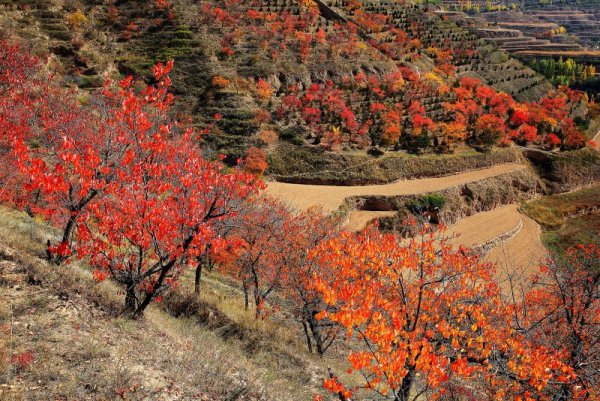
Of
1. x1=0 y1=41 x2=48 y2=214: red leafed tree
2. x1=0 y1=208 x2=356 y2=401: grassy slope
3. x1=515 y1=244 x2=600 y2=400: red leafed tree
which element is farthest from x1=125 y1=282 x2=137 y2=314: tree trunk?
x1=515 y1=244 x2=600 y2=400: red leafed tree

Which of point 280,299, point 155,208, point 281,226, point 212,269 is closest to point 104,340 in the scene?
point 155,208

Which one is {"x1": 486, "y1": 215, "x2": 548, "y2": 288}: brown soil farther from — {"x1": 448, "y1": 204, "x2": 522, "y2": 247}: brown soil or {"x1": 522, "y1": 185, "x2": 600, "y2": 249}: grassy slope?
{"x1": 522, "y1": 185, "x2": 600, "y2": 249}: grassy slope

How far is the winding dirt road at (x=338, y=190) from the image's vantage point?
3803cm

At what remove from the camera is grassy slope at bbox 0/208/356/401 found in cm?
746

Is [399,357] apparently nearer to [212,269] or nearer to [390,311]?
[390,311]

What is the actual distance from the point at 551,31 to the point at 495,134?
14711 centimetres

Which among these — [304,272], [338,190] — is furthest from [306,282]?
[338,190]

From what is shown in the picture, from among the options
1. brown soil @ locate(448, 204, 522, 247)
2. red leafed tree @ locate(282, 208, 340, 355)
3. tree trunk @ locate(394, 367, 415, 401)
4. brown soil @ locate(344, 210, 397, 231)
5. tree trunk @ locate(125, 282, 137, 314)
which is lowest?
brown soil @ locate(448, 204, 522, 247)

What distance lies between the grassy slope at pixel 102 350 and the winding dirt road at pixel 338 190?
2324 centimetres

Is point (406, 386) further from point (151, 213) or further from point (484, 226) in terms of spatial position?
point (484, 226)

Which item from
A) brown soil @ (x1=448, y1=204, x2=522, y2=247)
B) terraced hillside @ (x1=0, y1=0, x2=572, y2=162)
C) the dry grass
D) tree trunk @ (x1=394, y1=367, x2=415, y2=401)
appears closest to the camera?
tree trunk @ (x1=394, y1=367, x2=415, y2=401)

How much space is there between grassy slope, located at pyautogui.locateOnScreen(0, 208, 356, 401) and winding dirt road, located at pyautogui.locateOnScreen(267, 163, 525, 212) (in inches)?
915

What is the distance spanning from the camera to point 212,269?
27578 millimetres

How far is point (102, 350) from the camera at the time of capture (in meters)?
8.61
